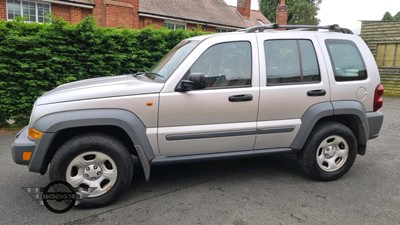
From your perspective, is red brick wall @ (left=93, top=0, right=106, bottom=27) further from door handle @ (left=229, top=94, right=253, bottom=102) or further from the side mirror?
door handle @ (left=229, top=94, right=253, bottom=102)

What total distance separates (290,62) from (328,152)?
1320mm

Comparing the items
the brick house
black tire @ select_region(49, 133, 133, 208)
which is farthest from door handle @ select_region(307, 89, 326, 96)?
the brick house

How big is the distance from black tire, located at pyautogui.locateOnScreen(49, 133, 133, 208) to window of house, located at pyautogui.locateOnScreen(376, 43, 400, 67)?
15.3 meters

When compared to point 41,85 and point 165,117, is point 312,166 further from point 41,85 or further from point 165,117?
point 41,85

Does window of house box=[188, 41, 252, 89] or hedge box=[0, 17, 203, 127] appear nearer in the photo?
window of house box=[188, 41, 252, 89]

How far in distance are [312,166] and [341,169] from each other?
46cm

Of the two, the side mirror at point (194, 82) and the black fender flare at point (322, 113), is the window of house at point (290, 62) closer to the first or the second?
the black fender flare at point (322, 113)

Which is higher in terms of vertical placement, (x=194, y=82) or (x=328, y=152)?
(x=194, y=82)

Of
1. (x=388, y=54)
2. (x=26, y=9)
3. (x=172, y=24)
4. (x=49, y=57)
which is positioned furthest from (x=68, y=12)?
(x=388, y=54)

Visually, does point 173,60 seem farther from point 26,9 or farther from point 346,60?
point 26,9

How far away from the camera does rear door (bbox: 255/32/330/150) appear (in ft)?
12.4

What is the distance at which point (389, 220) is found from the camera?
3.16 metres

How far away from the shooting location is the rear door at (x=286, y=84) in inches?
148

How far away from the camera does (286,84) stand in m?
3.83
